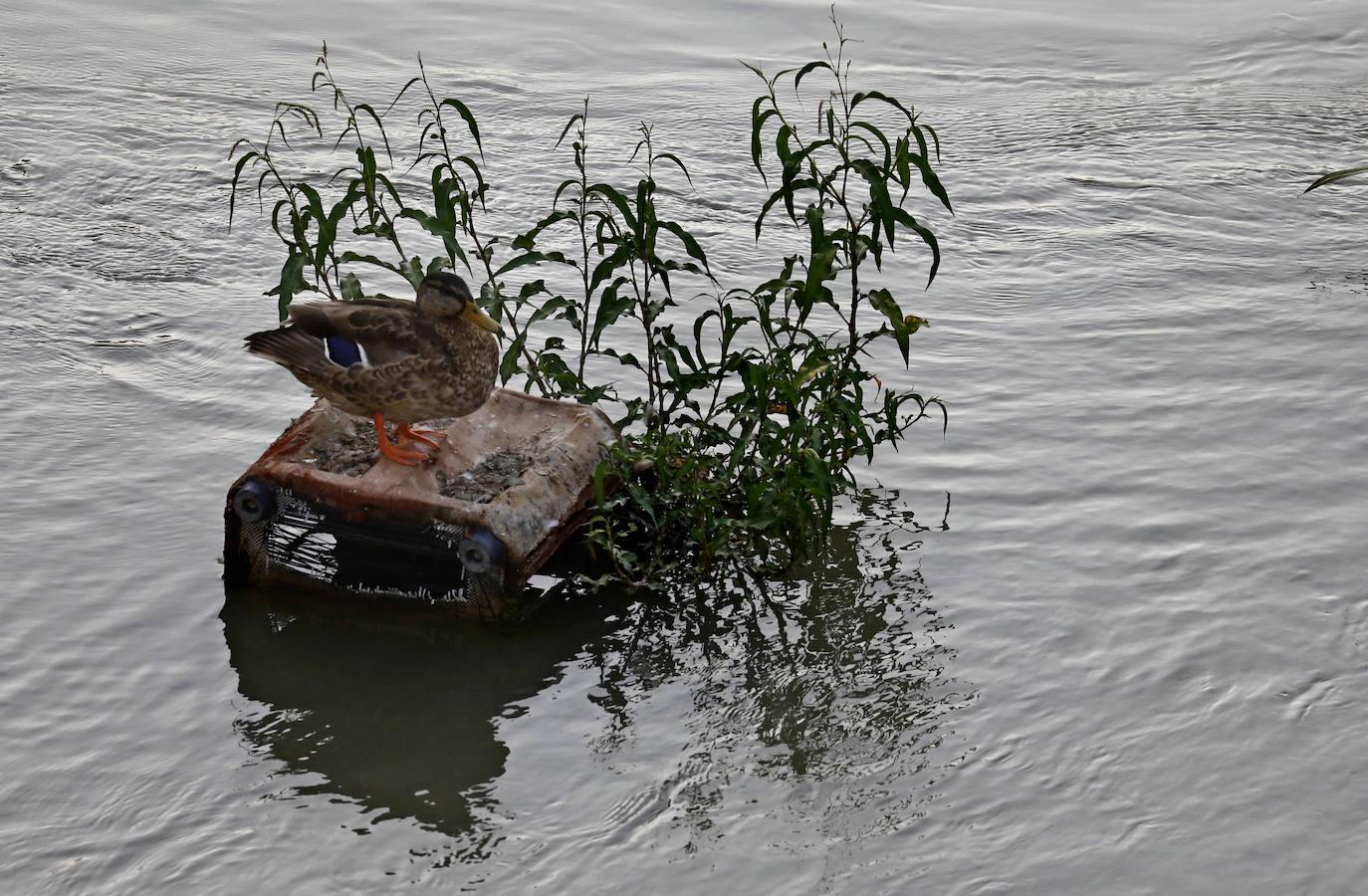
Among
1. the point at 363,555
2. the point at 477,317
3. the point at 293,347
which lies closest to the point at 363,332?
the point at 293,347

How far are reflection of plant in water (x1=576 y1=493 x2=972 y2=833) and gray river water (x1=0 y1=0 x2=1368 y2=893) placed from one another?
0.01 meters

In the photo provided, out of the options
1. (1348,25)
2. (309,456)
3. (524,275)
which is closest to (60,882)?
(309,456)

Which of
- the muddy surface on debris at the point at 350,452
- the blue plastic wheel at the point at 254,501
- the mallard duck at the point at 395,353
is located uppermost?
the mallard duck at the point at 395,353

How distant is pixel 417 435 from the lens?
16.8 ft

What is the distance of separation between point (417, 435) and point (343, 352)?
438 mm

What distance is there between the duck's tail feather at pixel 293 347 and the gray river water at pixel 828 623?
83cm

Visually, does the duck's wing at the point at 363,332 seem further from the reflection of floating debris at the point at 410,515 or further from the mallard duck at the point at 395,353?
the reflection of floating debris at the point at 410,515

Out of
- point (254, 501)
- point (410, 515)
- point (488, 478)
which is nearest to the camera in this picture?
point (410, 515)

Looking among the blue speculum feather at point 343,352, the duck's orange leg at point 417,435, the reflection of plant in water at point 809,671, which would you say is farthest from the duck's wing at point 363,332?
the reflection of plant in water at point 809,671

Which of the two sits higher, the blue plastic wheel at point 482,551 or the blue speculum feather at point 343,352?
the blue speculum feather at point 343,352

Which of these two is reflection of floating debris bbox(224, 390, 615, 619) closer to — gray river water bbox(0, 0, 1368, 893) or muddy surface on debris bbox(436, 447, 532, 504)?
muddy surface on debris bbox(436, 447, 532, 504)

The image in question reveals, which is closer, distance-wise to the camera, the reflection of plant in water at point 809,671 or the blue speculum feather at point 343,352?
the reflection of plant in water at point 809,671

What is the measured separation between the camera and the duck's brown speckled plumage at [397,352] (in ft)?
15.8

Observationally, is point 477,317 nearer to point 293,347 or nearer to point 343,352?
point 343,352
